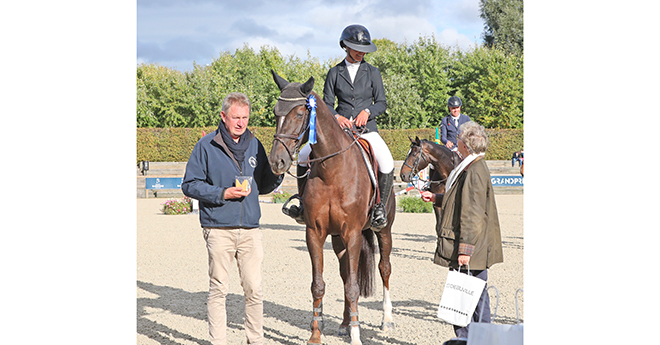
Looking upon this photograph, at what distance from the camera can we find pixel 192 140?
1004 inches

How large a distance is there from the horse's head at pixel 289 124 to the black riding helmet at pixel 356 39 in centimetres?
135

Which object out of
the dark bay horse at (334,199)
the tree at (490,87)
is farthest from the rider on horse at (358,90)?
the tree at (490,87)

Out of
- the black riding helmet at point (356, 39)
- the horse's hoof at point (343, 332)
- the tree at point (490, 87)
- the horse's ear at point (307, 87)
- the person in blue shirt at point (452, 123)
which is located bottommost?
the horse's hoof at point (343, 332)

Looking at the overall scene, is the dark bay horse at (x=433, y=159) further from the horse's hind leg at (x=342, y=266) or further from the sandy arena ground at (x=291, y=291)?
the horse's hind leg at (x=342, y=266)

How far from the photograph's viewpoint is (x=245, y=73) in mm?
29625

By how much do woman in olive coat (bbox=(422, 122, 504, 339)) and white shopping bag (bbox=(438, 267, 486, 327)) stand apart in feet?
0.79

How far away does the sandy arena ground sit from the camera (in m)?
5.48

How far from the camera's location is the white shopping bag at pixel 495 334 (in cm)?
316

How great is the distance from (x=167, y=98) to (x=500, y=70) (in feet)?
53.2

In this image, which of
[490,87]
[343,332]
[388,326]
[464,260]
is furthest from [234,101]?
[490,87]

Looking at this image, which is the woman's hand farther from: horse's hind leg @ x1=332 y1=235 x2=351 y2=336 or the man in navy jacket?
horse's hind leg @ x1=332 y1=235 x2=351 y2=336

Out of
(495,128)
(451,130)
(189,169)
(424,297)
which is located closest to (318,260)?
(189,169)

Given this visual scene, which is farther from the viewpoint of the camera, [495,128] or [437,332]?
[495,128]

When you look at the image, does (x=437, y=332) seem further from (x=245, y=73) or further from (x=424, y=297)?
(x=245, y=73)
